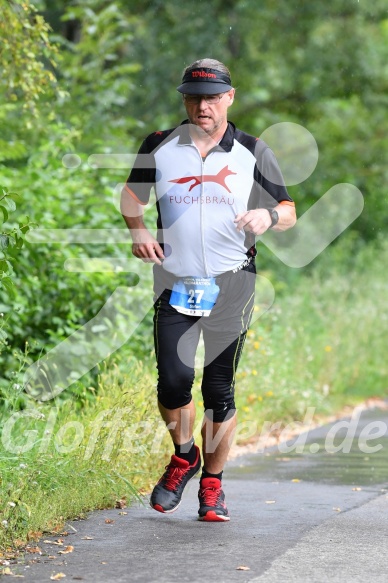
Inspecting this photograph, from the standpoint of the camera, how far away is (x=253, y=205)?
607cm

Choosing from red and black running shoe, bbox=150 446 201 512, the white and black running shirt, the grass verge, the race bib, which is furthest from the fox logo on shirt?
red and black running shoe, bbox=150 446 201 512

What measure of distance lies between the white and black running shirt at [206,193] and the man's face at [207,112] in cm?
9

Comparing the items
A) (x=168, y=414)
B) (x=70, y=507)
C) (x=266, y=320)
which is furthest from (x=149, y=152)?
(x=266, y=320)

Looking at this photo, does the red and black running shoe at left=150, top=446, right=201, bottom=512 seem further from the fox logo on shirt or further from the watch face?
the fox logo on shirt

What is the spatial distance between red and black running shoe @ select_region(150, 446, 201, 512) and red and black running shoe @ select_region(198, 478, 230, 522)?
109mm

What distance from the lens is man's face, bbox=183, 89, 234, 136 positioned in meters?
5.90

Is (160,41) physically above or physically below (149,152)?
above

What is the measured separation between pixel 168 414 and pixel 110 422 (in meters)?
0.58

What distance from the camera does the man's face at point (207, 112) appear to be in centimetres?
590

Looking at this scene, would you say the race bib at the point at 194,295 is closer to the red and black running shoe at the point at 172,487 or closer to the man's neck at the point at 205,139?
the man's neck at the point at 205,139

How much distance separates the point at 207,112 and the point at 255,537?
2080 millimetres

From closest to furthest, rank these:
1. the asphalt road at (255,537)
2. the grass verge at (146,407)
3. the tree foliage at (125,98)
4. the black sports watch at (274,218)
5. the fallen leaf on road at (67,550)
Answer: the asphalt road at (255,537) → the fallen leaf on road at (67,550) → the grass verge at (146,407) → the black sports watch at (274,218) → the tree foliage at (125,98)

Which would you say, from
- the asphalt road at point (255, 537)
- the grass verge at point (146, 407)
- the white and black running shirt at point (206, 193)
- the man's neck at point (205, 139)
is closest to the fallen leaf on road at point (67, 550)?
the asphalt road at point (255, 537)

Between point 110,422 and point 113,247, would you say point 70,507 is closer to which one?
point 110,422
